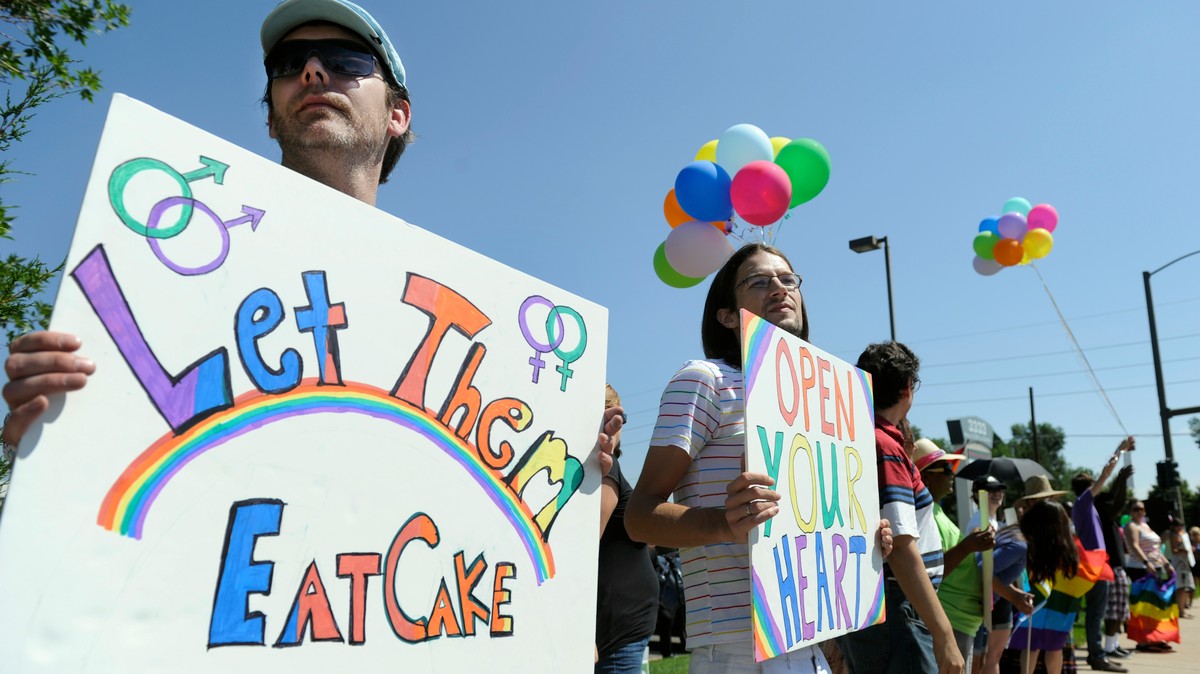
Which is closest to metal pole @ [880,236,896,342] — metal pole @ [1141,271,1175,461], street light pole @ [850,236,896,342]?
street light pole @ [850,236,896,342]

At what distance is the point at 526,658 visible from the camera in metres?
1.58

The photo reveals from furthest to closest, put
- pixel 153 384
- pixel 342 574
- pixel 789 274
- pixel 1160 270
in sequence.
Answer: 1. pixel 1160 270
2. pixel 789 274
3. pixel 342 574
4. pixel 153 384

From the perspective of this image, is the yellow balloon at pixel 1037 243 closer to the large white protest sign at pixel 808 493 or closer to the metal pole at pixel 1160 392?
the large white protest sign at pixel 808 493

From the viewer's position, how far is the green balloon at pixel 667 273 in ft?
21.1

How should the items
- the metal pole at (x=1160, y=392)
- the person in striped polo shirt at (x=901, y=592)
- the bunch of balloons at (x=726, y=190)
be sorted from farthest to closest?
the metal pole at (x=1160, y=392) → the bunch of balloons at (x=726, y=190) → the person in striped polo shirt at (x=901, y=592)

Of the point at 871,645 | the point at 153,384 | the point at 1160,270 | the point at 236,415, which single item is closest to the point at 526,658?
the point at 236,415

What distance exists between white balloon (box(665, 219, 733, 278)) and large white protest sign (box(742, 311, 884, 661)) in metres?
3.06

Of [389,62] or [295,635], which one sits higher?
[389,62]

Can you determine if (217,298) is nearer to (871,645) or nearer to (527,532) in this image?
(527,532)

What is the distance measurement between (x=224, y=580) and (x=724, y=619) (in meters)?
1.29

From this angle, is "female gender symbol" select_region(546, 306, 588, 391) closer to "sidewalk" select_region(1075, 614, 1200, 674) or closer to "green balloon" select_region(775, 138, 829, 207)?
"green balloon" select_region(775, 138, 829, 207)

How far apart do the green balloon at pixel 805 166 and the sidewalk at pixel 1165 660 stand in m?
6.13

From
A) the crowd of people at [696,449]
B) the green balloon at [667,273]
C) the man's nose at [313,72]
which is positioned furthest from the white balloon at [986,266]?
the man's nose at [313,72]

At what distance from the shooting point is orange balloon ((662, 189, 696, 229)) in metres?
6.48
